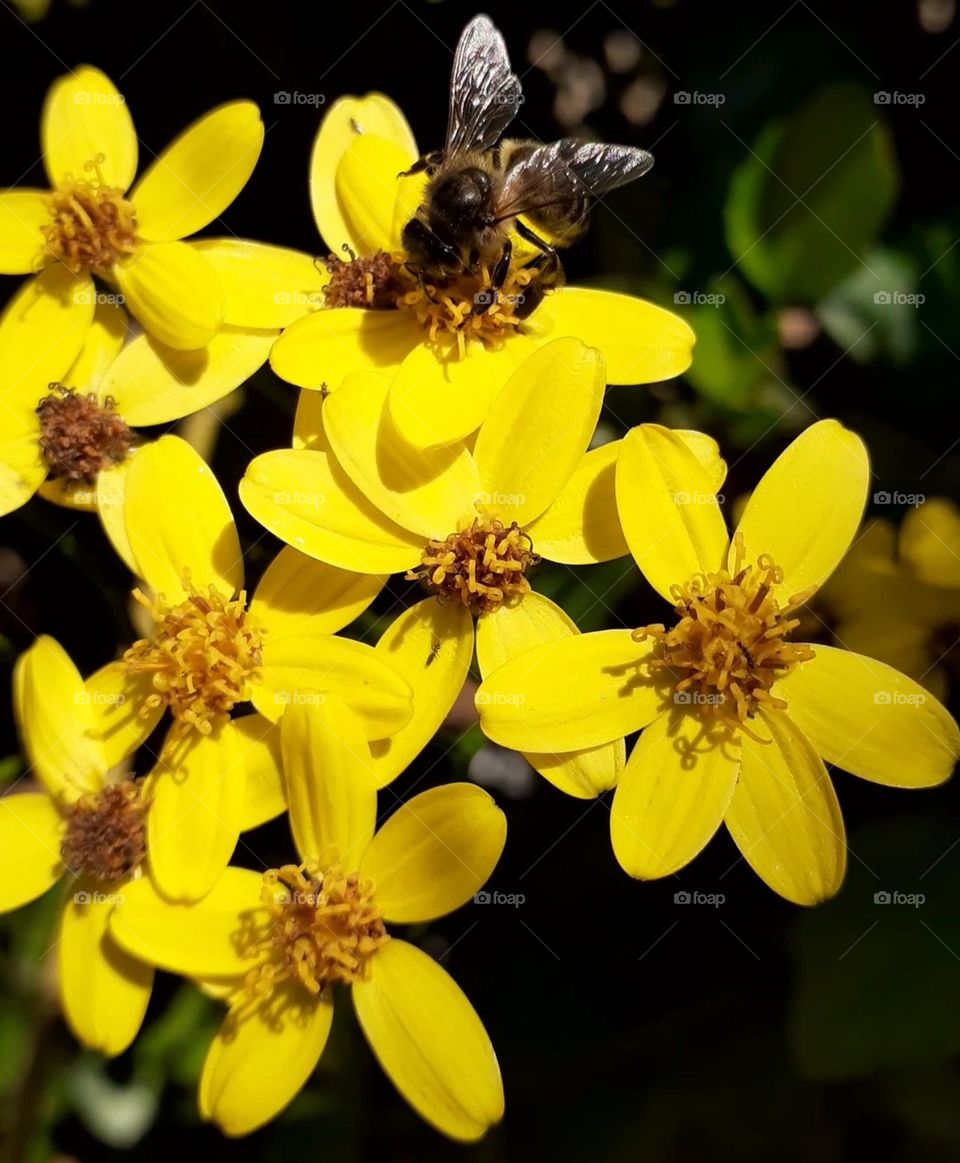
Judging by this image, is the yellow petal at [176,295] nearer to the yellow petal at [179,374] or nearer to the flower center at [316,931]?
the yellow petal at [179,374]

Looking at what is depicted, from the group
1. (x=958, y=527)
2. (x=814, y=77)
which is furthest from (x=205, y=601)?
(x=814, y=77)

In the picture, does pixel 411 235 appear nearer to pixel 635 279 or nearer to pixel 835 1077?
pixel 635 279

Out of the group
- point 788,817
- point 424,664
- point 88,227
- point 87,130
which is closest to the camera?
point 788,817

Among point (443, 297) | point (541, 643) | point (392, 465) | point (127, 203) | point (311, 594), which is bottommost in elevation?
point (541, 643)

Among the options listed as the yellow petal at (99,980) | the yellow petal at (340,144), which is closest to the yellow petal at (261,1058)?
the yellow petal at (99,980)

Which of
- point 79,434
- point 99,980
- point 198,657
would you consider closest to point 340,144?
point 79,434

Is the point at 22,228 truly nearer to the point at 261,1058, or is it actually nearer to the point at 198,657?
the point at 198,657
